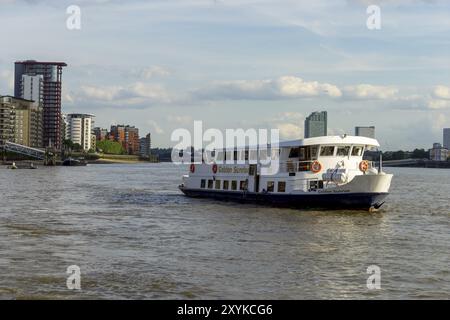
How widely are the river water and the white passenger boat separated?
150 centimetres

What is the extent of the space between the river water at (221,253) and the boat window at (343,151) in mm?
4973

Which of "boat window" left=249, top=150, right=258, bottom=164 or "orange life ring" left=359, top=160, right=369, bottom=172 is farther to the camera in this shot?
"boat window" left=249, top=150, right=258, bottom=164

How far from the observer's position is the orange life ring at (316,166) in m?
53.2

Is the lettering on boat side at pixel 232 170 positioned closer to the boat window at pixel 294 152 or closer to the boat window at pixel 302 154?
the boat window at pixel 294 152

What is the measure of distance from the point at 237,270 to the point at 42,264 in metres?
8.00

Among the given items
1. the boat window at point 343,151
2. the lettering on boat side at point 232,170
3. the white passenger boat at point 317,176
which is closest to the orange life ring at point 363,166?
the white passenger boat at point 317,176

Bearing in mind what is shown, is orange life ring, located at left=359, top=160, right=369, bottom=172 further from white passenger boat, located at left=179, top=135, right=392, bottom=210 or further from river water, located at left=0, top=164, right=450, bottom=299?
river water, located at left=0, top=164, right=450, bottom=299

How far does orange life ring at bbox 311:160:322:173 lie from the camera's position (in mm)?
53219

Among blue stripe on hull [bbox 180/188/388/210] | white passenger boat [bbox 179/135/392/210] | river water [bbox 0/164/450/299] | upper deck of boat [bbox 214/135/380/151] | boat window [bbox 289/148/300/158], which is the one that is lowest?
river water [bbox 0/164/450/299]

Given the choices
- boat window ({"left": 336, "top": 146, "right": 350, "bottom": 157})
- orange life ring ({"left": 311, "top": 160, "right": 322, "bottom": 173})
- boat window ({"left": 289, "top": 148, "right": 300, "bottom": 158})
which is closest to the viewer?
orange life ring ({"left": 311, "top": 160, "right": 322, "bottom": 173})

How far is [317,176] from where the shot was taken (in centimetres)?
5344

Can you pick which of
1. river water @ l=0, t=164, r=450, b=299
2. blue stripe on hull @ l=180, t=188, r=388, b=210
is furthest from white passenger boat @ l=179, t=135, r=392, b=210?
river water @ l=0, t=164, r=450, b=299
